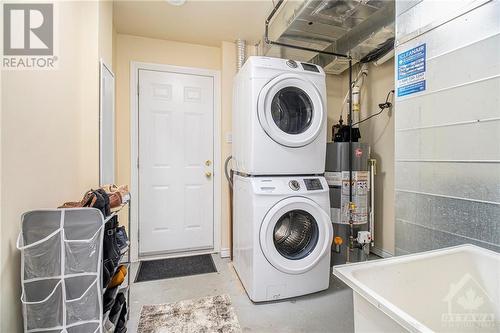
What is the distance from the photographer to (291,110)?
2.07 m

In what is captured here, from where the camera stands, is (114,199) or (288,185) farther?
(288,185)

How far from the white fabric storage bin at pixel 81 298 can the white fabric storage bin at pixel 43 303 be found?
0.10 feet

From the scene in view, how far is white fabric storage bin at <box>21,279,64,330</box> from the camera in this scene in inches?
38.4

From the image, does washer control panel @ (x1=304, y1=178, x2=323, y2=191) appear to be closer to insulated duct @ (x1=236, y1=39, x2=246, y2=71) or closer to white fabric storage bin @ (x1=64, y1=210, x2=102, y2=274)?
white fabric storage bin @ (x1=64, y1=210, x2=102, y2=274)

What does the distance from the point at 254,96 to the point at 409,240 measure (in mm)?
1349

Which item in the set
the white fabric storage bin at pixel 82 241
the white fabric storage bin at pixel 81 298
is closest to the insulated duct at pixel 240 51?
the white fabric storage bin at pixel 82 241

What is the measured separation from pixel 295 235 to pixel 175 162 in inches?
62.0

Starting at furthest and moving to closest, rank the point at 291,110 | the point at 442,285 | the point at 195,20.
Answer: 1. the point at 195,20
2. the point at 291,110
3. the point at 442,285

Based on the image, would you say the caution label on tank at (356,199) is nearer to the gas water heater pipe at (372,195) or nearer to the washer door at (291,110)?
the gas water heater pipe at (372,195)

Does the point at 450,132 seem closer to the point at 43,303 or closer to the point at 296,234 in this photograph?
the point at 296,234

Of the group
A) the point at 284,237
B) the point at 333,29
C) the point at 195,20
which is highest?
the point at 195,20

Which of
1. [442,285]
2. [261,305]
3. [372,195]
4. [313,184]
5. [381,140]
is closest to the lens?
[442,285]

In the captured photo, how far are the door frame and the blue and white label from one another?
1.97 metres

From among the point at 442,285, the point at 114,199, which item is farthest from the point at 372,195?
the point at 114,199
